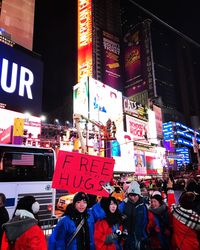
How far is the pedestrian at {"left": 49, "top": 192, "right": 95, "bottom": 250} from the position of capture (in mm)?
3465

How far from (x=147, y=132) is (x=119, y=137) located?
10.2 metres

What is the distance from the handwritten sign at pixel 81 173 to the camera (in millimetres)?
4641

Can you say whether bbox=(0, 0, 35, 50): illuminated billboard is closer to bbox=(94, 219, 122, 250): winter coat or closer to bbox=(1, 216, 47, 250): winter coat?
bbox=(94, 219, 122, 250): winter coat

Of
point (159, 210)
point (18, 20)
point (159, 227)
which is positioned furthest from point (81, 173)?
point (18, 20)

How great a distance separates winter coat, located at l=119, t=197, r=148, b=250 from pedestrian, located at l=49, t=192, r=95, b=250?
1266 mm

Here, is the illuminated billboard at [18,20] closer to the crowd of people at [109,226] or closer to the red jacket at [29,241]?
the crowd of people at [109,226]

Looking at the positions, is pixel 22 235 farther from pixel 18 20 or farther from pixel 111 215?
pixel 18 20

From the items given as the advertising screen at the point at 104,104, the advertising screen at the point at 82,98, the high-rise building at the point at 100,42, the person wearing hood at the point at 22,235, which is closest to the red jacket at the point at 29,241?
the person wearing hood at the point at 22,235

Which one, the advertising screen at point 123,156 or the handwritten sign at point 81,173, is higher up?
the advertising screen at point 123,156

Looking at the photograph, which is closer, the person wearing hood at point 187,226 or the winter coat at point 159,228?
the person wearing hood at point 187,226

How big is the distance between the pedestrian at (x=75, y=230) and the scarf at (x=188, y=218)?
1489 millimetres

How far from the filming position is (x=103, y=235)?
12.9 feet

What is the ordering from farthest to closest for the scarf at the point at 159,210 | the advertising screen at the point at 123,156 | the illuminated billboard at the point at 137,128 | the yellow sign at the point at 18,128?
1. the illuminated billboard at the point at 137,128
2. the advertising screen at the point at 123,156
3. the yellow sign at the point at 18,128
4. the scarf at the point at 159,210

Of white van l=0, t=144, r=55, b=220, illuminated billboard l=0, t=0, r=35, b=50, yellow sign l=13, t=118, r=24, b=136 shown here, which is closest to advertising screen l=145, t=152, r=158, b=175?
yellow sign l=13, t=118, r=24, b=136
